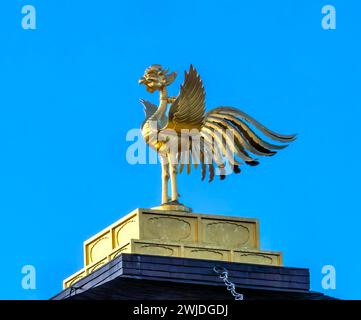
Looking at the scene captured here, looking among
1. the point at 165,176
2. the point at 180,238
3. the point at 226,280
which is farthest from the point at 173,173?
the point at 226,280

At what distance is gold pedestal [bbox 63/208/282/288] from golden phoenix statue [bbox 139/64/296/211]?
38.7 inches

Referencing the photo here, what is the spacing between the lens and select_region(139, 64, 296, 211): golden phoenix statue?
358ft

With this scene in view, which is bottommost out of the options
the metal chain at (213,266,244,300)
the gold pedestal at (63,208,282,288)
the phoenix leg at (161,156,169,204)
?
the metal chain at (213,266,244,300)

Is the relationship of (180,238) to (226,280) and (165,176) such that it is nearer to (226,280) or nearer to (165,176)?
(226,280)

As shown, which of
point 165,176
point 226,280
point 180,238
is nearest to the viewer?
point 226,280

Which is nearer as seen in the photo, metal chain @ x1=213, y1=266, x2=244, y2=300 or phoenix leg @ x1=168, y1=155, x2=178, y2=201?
metal chain @ x1=213, y1=266, x2=244, y2=300

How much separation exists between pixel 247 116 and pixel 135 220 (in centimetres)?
665

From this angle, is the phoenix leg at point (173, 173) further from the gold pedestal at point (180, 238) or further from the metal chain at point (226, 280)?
the metal chain at point (226, 280)

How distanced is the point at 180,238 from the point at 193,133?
13.9 feet

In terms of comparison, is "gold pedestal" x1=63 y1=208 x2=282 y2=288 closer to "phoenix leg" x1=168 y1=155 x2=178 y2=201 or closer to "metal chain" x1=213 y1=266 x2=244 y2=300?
"metal chain" x1=213 y1=266 x2=244 y2=300

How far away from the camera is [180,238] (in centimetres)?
10719

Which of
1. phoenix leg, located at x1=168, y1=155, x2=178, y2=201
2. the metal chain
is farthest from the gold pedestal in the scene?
phoenix leg, located at x1=168, y1=155, x2=178, y2=201
